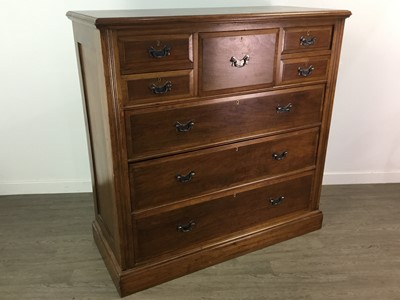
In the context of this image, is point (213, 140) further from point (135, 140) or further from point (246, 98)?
point (135, 140)

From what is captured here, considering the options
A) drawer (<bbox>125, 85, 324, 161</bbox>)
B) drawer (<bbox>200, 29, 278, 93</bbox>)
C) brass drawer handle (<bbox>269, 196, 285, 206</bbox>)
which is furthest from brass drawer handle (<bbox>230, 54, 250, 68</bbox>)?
brass drawer handle (<bbox>269, 196, 285, 206</bbox>)

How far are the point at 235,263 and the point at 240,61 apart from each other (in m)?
0.99

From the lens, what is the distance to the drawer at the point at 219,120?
1.54 metres

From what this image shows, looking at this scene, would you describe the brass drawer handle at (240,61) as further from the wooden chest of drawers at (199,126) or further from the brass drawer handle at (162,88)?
the brass drawer handle at (162,88)

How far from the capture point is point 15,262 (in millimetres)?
1928

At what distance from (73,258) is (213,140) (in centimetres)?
95

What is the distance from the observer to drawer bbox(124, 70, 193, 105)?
1451 millimetres

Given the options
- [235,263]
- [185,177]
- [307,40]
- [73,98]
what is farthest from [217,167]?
[73,98]

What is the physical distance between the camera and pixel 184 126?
1.60 metres

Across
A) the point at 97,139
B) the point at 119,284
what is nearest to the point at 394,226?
the point at 119,284

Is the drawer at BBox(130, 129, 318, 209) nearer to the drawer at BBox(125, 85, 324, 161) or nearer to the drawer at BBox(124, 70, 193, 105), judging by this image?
the drawer at BBox(125, 85, 324, 161)

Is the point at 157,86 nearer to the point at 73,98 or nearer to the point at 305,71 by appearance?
the point at 305,71

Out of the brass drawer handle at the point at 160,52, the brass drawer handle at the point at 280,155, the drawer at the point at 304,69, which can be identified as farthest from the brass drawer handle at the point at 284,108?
the brass drawer handle at the point at 160,52

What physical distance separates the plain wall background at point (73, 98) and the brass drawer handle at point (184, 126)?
889 millimetres
